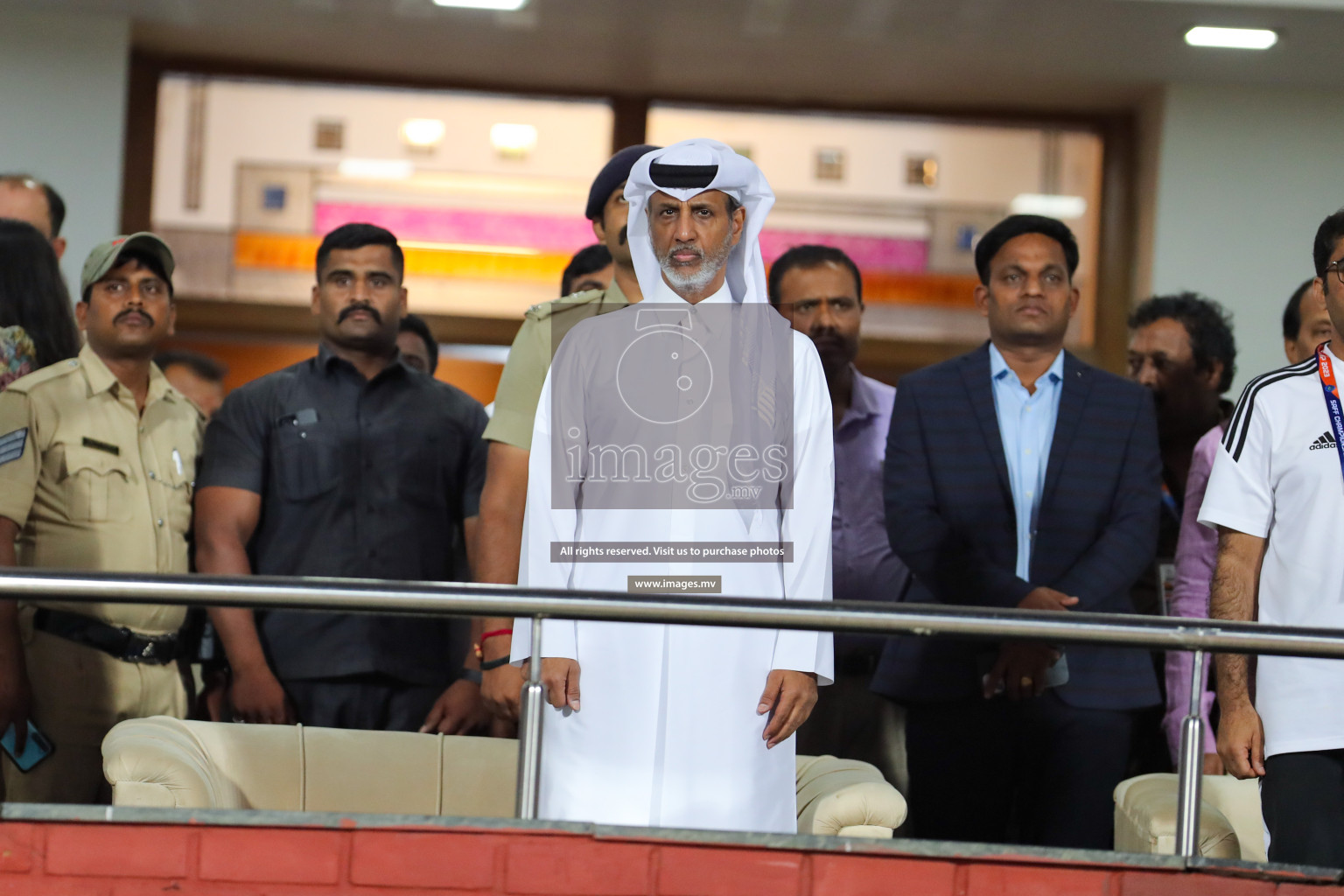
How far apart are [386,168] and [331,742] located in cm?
396

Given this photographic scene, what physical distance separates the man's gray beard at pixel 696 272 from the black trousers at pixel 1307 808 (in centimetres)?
141

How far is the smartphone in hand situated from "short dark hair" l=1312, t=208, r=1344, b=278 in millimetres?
2880

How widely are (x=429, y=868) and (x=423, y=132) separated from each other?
4636 mm

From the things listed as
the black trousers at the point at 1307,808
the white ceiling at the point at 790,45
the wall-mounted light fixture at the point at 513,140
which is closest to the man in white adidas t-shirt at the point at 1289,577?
the black trousers at the point at 1307,808

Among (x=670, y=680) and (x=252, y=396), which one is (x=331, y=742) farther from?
(x=252, y=396)

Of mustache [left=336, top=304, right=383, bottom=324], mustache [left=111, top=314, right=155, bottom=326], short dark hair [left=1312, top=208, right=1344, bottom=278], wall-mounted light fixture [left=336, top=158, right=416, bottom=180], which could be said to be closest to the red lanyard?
short dark hair [left=1312, top=208, right=1344, bottom=278]

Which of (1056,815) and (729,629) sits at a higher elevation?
(729,629)

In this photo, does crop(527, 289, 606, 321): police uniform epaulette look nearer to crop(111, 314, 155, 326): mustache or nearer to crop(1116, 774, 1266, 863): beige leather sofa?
crop(111, 314, 155, 326): mustache

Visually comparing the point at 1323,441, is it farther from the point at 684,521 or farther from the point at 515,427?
the point at 515,427

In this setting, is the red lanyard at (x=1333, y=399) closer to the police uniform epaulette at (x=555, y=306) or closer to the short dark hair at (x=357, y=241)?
the police uniform epaulette at (x=555, y=306)

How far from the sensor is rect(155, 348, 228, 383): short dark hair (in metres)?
5.68

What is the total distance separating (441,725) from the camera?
11.8 feet

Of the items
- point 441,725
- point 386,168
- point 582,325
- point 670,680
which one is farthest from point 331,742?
point 386,168

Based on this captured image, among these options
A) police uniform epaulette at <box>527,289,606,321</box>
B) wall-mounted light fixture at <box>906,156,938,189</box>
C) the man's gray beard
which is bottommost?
police uniform epaulette at <box>527,289,606,321</box>
